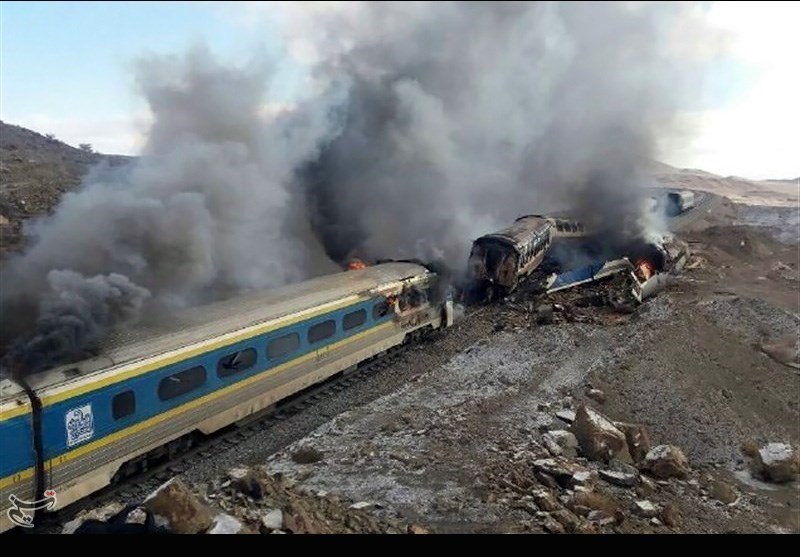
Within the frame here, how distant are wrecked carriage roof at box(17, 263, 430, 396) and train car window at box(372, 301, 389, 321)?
0.58 metres

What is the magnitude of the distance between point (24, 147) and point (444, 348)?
1885 inches


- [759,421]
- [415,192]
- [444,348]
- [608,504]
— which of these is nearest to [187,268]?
[444,348]

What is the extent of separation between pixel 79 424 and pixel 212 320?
3.51m

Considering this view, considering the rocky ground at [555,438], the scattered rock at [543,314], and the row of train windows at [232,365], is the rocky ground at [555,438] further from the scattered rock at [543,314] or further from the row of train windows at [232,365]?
the row of train windows at [232,365]

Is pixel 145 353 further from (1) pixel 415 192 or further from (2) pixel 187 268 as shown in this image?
(1) pixel 415 192

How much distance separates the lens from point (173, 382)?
38.4ft

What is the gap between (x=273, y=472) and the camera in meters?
11.9

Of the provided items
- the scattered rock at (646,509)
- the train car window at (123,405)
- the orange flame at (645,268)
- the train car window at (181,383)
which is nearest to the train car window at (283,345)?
the train car window at (181,383)

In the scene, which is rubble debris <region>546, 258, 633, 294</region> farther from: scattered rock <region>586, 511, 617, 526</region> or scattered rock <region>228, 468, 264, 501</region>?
scattered rock <region>228, 468, 264, 501</region>

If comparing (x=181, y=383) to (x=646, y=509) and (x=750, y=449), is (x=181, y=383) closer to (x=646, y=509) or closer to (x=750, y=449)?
(x=646, y=509)

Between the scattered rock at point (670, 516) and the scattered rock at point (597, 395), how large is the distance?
4.76 metres

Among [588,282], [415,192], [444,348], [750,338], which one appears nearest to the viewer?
[750,338]

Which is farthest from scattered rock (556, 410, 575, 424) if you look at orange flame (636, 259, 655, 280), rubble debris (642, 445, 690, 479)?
orange flame (636, 259, 655, 280)
